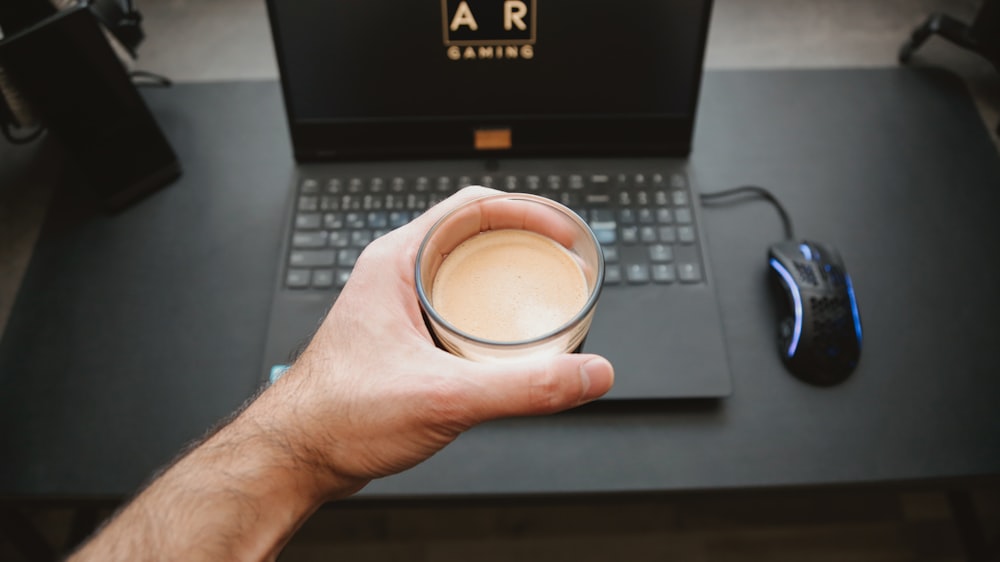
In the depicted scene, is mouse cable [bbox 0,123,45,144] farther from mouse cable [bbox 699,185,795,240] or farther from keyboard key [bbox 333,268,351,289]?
mouse cable [bbox 699,185,795,240]

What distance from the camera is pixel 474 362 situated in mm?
582

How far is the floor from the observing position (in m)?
1.19

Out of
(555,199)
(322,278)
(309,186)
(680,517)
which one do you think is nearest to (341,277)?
(322,278)

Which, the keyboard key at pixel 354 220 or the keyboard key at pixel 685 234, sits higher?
the keyboard key at pixel 354 220

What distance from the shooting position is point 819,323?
2.68ft

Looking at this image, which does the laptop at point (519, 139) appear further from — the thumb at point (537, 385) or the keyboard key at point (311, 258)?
the thumb at point (537, 385)

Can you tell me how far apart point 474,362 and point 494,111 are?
454 millimetres

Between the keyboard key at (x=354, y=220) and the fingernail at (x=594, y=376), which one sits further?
the keyboard key at (x=354, y=220)

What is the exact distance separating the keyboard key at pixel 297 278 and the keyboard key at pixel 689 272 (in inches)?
17.6

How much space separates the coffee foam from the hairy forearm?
193mm

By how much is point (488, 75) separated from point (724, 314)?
1.35ft

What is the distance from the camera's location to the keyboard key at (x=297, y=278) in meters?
0.87

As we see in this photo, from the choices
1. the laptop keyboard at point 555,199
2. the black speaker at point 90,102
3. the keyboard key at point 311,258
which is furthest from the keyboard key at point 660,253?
the black speaker at point 90,102

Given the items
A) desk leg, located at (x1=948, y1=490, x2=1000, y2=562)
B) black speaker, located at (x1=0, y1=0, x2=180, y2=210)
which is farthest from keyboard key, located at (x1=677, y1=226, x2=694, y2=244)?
desk leg, located at (x1=948, y1=490, x2=1000, y2=562)
